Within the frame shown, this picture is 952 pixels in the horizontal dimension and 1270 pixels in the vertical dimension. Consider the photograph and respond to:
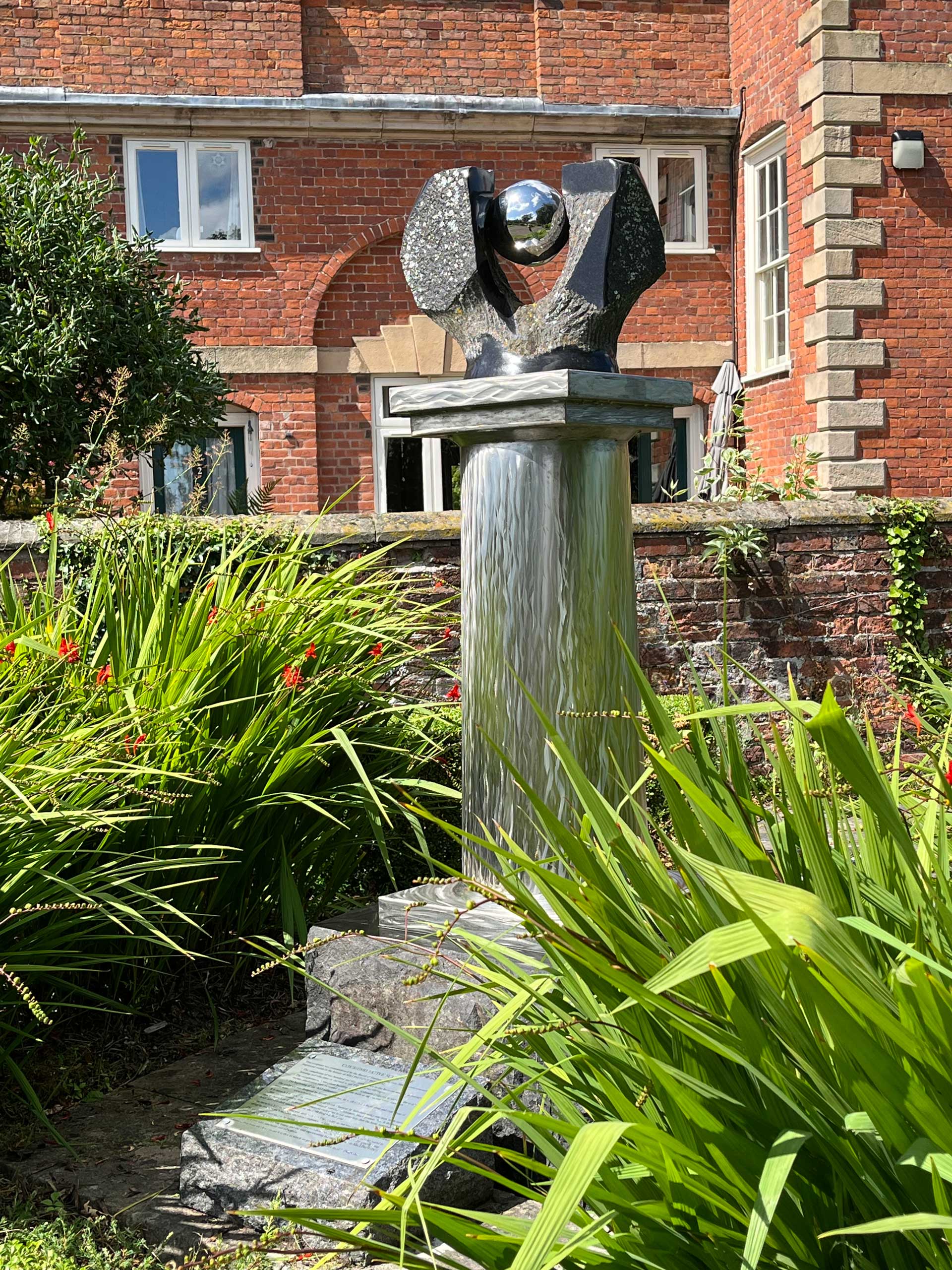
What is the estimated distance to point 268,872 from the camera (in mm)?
3738

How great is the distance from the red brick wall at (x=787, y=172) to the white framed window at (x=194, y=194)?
545 centimetres

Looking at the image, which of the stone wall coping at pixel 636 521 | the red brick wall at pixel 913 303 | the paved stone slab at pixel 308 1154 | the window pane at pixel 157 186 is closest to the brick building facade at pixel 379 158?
the window pane at pixel 157 186

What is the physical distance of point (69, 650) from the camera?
3.47 metres

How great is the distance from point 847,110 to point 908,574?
6.38 m

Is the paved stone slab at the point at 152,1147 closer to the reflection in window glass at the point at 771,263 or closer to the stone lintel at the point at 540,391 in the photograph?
the stone lintel at the point at 540,391

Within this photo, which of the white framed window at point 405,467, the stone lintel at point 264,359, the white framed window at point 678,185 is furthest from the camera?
the white framed window at point 678,185

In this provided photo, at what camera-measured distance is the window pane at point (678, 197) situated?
14281 millimetres

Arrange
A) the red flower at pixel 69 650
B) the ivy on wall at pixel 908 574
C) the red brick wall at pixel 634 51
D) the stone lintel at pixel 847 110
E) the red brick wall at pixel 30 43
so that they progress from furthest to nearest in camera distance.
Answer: the red brick wall at pixel 634 51, the red brick wall at pixel 30 43, the stone lintel at pixel 847 110, the ivy on wall at pixel 908 574, the red flower at pixel 69 650

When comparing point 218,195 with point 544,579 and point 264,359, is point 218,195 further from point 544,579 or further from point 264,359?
point 544,579

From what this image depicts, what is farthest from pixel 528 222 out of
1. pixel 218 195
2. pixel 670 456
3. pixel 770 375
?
pixel 670 456

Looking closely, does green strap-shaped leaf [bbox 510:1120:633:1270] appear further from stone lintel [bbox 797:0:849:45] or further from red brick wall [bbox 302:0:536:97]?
red brick wall [bbox 302:0:536:97]

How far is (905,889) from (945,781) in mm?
175

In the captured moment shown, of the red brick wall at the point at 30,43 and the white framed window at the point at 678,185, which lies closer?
the red brick wall at the point at 30,43

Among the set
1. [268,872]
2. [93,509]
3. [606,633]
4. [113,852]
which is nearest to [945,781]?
[606,633]
